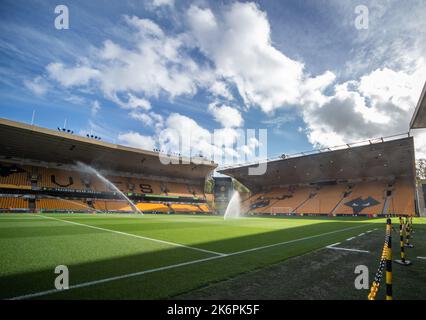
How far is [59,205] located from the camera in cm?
3709

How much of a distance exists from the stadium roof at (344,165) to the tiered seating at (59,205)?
1167 inches

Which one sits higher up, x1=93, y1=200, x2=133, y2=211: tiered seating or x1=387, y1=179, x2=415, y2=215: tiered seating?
x1=387, y1=179, x2=415, y2=215: tiered seating

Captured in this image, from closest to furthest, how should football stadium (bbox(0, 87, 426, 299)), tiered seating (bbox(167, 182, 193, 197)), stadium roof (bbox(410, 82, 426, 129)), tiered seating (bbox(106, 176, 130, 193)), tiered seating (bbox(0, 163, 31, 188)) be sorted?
football stadium (bbox(0, 87, 426, 299)) → stadium roof (bbox(410, 82, 426, 129)) → tiered seating (bbox(0, 163, 31, 188)) → tiered seating (bbox(106, 176, 130, 193)) → tiered seating (bbox(167, 182, 193, 197))

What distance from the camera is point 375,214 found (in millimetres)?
35844

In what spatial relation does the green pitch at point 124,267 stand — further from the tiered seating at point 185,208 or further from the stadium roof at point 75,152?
the tiered seating at point 185,208

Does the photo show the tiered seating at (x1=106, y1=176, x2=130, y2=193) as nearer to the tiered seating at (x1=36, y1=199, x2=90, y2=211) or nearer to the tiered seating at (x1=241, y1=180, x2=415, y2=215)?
the tiered seating at (x1=36, y1=199, x2=90, y2=211)

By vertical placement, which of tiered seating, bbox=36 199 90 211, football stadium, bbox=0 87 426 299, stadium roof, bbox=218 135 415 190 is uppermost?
stadium roof, bbox=218 135 415 190

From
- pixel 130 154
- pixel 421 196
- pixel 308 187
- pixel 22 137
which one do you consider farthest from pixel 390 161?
pixel 22 137

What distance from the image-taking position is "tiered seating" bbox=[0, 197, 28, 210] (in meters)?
32.9

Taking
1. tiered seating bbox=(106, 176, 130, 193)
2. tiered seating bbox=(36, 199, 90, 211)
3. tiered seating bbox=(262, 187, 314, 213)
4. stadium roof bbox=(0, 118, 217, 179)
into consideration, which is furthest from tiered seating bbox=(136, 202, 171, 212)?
tiered seating bbox=(262, 187, 314, 213)

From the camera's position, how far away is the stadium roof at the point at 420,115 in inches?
727

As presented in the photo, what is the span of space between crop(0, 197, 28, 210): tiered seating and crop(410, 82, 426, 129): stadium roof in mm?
49126

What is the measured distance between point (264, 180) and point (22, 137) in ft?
150
